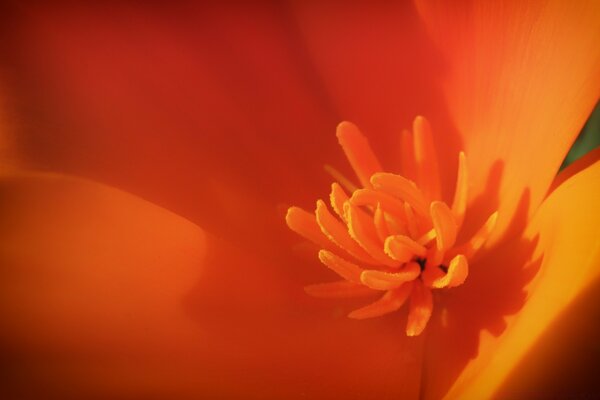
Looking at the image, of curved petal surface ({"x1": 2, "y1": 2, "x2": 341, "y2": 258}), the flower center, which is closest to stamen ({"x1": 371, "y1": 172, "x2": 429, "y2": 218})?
the flower center

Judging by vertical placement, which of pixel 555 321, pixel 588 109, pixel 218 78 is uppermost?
pixel 218 78

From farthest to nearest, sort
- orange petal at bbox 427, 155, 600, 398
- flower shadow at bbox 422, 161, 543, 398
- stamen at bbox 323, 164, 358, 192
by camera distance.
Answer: stamen at bbox 323, 164, 358, 192, flower shadow at bbox 422, 161, 543, 398, orange petal at bbox 427, 155, 600, 398

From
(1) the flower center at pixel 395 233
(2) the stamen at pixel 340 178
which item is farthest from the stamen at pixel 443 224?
(2) the stamen at pixel 340 178

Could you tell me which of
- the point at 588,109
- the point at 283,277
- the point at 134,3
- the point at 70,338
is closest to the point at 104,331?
the point at 70,338

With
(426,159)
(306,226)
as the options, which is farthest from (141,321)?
(426,159)

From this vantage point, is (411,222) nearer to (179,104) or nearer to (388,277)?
(388,277)

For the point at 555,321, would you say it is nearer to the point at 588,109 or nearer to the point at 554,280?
the point at 554,280

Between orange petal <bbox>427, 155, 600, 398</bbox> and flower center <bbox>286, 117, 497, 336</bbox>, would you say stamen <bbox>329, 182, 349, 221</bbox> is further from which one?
orange petal <bbox>427, 155, 600, 398</bbox>

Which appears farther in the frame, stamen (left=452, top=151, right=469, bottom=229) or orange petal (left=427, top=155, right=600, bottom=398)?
stamen (left=452, top=151, right=469, bottom=229)
